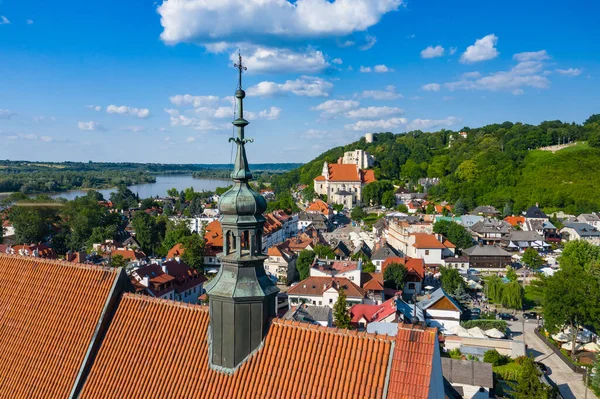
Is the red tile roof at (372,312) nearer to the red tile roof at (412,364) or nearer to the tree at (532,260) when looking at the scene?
the red tile roof at (412,364)

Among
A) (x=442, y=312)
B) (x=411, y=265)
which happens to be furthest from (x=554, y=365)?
(x=411, y=265)

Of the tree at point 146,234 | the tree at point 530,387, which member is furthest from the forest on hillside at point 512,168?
the tree at point 530,387

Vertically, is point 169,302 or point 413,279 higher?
point 169,302

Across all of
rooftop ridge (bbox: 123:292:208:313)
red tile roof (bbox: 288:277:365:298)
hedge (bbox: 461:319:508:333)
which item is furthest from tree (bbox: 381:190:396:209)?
rooftop ridge (bbox: 123:292:208:313)

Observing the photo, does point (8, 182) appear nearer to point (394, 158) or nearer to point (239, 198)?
point (394, 158)

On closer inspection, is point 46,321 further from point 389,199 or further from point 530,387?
point 389,199

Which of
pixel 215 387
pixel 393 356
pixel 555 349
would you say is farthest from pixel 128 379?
pixel 555 349

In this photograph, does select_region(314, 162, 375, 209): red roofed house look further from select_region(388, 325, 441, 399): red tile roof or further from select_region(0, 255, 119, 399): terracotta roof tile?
select_region(388, 325, 441, 399): red tile roof
